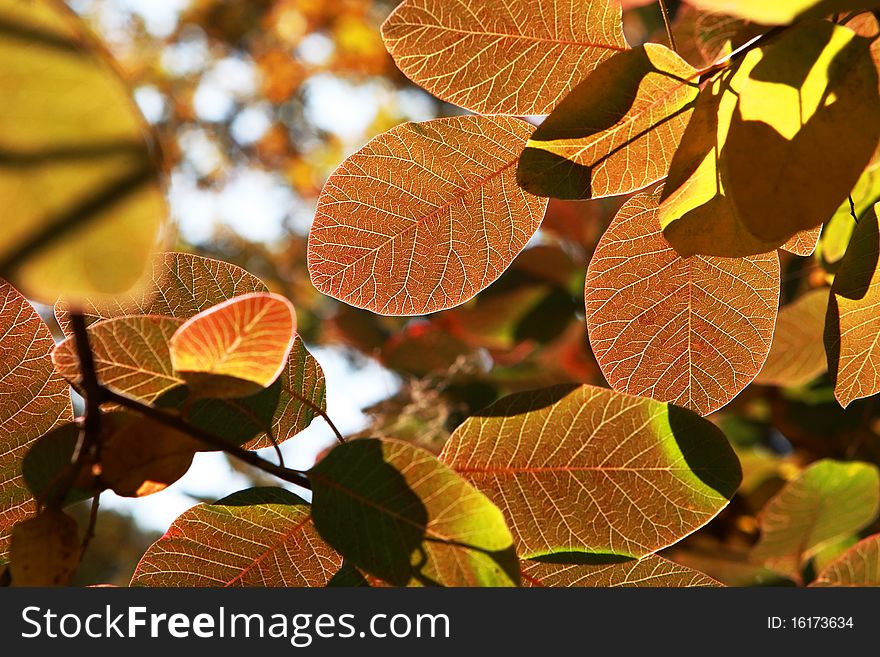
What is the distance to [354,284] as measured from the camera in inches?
23.8

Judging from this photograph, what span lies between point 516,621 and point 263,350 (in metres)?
0.24

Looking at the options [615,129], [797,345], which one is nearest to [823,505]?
[797,345]

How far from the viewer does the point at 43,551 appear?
17.3 inches

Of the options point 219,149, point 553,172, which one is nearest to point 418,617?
point 553,172

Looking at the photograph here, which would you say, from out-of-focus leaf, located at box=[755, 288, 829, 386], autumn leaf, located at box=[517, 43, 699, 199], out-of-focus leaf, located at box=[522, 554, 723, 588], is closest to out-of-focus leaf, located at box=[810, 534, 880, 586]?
out-of-focus leaf, located at box=[755, 288, 829, 386]

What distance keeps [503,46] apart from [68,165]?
13.6 inches

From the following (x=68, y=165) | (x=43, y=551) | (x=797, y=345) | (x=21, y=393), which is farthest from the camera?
(x=797, y=345)

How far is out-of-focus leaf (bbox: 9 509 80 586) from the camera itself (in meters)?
0.44

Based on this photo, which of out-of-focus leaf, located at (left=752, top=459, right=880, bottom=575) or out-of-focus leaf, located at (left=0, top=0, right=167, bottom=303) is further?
out-of-focus leaf, located at (left=752, top=459, right=880, bottom=575)

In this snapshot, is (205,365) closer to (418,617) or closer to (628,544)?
(418,617)

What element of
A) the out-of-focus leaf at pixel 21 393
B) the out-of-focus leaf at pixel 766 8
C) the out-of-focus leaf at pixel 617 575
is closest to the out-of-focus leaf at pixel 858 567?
the out-of-focus leaf at pixel 617 575

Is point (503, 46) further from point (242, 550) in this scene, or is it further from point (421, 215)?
point (242, 550)

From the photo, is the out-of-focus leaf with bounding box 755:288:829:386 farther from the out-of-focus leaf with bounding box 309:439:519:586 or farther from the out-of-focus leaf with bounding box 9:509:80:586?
the out-of-focus leaf with bounding box 9:509:80:586

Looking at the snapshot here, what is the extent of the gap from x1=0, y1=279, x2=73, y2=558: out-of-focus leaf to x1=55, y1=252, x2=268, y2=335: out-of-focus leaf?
0.11 ft
